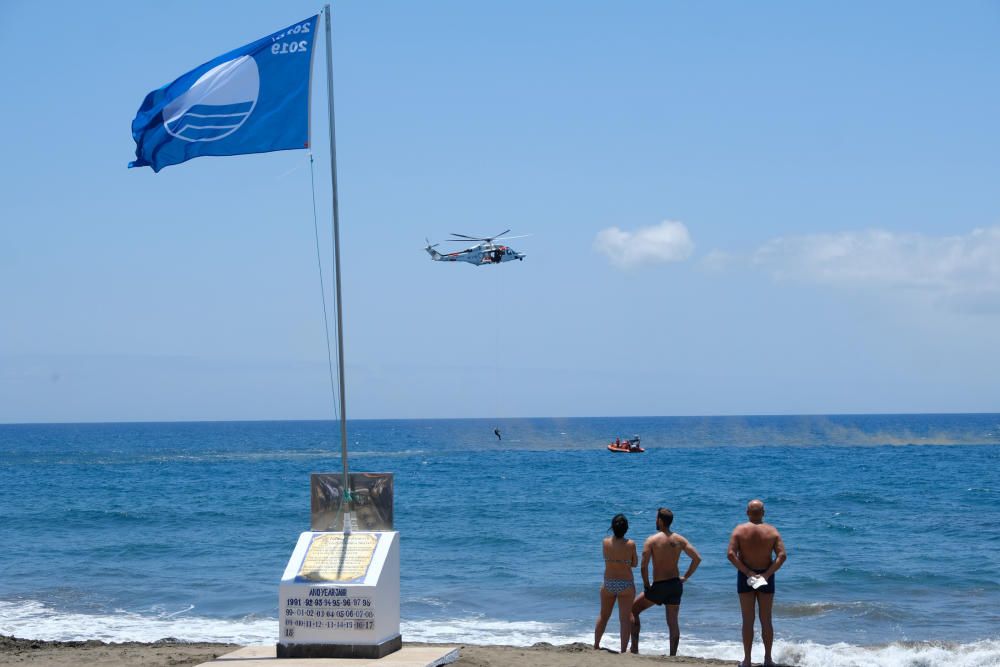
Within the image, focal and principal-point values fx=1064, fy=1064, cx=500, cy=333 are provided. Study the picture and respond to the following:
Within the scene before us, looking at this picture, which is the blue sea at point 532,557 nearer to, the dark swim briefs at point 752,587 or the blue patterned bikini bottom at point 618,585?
the blue patterned bikini bottom at point 618,585

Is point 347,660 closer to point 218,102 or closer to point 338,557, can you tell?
point 338,557

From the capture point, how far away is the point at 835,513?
1237 inches

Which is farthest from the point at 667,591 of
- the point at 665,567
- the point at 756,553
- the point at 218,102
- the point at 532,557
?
the point at 532,557

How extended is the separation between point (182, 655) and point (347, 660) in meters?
2.76

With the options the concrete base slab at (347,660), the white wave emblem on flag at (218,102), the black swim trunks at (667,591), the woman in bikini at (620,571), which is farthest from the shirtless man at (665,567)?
the white wave emblem on flag at (218,102)

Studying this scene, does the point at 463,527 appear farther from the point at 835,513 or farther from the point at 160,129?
the point at 160,129

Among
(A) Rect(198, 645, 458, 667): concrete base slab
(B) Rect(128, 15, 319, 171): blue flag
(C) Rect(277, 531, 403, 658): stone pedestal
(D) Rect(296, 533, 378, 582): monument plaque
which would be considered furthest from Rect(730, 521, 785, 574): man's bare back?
(B) Rect(128, 15, 319, 171): blue flag

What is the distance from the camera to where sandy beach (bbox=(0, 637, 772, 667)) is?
33.8 feet

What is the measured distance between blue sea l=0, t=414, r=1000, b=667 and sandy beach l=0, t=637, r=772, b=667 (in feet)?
8.18

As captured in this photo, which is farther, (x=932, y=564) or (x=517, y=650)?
(x=932, y=564)

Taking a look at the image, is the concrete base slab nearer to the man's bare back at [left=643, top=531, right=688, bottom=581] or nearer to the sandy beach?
the sandy beach

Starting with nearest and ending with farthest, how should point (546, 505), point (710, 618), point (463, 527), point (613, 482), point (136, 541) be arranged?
point (710, 618) → point (136, 541) → point (463, 527) → point (546, 505) → point (613, 482)

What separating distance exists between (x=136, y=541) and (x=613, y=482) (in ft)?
78.2

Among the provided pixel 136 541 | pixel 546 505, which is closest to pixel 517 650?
pixel 136 541
